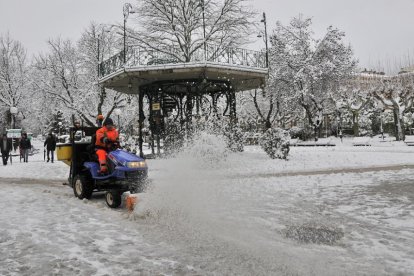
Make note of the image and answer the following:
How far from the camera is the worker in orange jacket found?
333 inches

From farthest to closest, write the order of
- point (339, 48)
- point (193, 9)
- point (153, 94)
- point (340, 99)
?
point (340, 99)
point (339, 48)
point (193, 9)
point (153, 94)

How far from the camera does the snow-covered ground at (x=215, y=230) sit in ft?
14.5

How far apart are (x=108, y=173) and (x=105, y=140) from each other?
73cm

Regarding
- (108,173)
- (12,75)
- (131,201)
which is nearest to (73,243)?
(131,201)

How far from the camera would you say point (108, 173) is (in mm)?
8422

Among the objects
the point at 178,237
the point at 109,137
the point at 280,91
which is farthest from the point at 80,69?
the point at 178,237

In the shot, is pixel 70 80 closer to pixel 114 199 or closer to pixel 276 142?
pixel 276 142

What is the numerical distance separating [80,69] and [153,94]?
26198 millimetres

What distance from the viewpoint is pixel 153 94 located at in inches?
750

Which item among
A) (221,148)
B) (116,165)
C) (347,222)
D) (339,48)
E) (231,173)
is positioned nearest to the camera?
(347,222)

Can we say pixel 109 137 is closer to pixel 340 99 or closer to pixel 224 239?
pixel 224 239

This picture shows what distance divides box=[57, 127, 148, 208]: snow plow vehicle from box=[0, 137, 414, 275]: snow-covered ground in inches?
12.2

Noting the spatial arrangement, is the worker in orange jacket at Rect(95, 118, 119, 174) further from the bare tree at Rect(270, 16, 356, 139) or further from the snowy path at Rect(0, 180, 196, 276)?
the bare tree at Rect(270, 16, 356, 139)

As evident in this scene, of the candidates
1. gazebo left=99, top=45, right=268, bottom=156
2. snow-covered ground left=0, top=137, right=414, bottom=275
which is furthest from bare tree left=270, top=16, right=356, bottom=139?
snow-covered ground left=0, top=137, right=414, bottom=275
